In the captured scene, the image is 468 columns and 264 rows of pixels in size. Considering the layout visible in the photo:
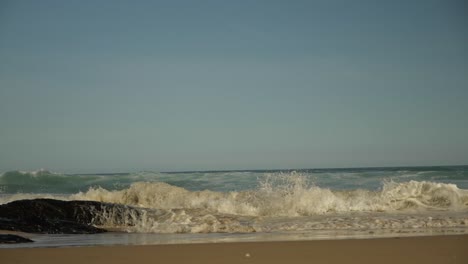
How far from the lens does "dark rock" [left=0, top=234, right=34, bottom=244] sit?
728 centimetres

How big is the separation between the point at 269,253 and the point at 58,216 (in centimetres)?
525

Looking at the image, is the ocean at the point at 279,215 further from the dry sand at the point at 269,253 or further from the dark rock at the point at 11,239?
the dry sand at the point at 269,253

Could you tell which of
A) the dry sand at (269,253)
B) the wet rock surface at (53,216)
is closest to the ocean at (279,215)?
the wet rock surface at (53,216)

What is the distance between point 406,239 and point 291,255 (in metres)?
2.06

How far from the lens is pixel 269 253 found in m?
6.05

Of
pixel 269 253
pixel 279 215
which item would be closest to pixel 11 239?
pixel 269 253

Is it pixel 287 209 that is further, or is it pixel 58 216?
pixel 287 209

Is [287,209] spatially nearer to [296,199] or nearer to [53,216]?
[296,199]

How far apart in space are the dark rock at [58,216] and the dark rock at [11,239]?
989 mm

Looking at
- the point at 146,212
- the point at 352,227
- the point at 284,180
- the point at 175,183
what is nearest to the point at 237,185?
the point at 175,183

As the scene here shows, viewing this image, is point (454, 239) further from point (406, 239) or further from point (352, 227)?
point (352, 227)

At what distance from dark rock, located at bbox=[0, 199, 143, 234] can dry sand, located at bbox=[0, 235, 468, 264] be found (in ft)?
8.00

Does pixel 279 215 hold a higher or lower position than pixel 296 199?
lower

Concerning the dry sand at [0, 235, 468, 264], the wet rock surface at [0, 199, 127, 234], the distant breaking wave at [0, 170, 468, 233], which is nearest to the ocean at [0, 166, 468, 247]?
the distant breaking wave at [0, 170, 468, 233]
